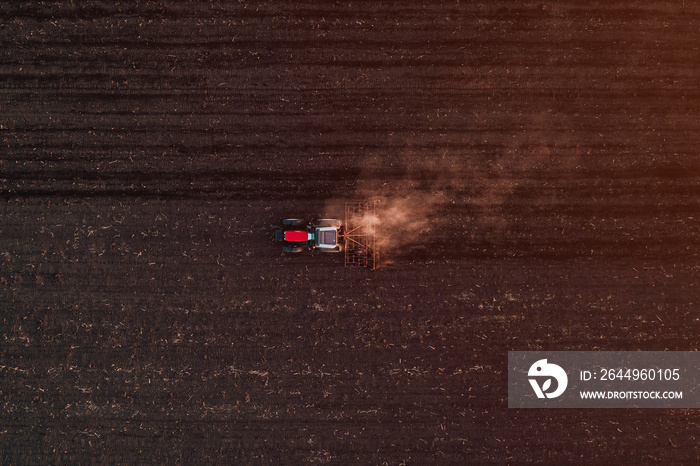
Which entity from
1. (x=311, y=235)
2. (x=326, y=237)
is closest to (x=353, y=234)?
(x=326, y=237)

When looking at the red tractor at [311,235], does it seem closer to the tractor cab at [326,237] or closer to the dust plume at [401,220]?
the tractor cab at [326,237]

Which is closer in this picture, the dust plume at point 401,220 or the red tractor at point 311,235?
the red tractor at point 311,235

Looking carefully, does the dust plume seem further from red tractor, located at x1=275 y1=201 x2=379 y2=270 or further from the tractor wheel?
the tractor wheel

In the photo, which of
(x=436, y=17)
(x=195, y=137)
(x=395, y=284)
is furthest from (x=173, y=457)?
(x=436, y=17)

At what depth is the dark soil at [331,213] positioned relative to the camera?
12.6 ft

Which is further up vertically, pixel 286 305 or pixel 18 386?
pixel 286 305

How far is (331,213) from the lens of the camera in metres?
3.90

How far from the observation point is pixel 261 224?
3887mm

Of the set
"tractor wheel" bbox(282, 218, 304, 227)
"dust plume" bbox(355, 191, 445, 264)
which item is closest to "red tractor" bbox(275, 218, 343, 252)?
"tractor wheel" bbox(282, 218, 304, 227)

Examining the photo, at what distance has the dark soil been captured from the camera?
385 centimetres

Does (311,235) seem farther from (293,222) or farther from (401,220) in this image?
(401,220)

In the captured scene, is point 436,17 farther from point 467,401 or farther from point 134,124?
point 467,401

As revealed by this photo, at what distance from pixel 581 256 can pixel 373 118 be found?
2.31 meters

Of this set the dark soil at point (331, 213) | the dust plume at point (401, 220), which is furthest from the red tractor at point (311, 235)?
the dust plume at point (401, 220)
